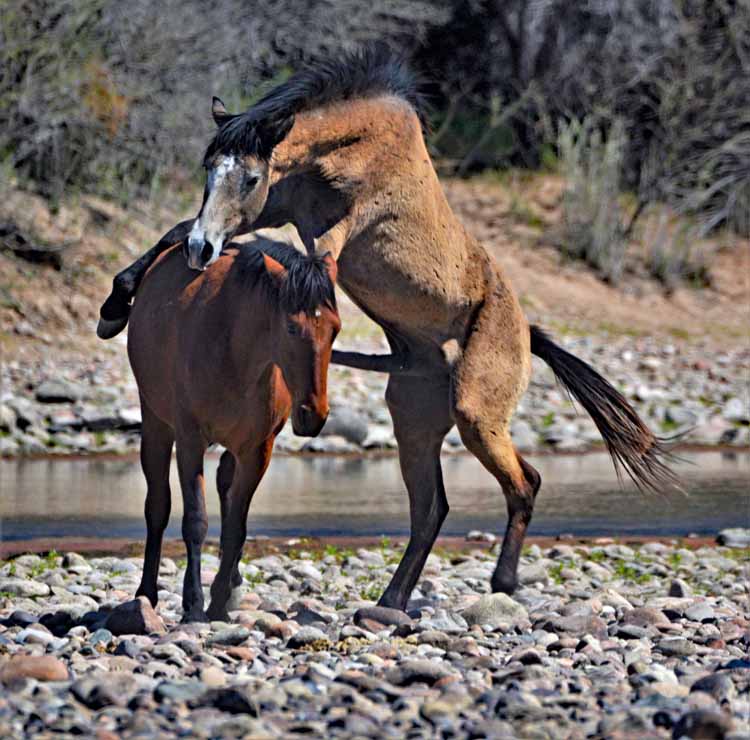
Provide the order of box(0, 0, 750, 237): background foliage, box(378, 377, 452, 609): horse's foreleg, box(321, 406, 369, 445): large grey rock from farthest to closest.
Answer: box(0, 0, 750, 237): background foliage
box(321, 406, 369, 445): large grey rock
box(378, 377, 452, 609): horse's foreleg

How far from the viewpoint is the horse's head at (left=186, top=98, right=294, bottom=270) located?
625cm

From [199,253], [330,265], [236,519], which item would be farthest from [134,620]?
[330,265]

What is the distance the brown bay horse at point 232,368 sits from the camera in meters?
5.99

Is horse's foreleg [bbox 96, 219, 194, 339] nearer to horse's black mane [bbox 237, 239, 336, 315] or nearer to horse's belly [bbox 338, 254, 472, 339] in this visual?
horse's belly [bbox 338, 254, 472, 339]

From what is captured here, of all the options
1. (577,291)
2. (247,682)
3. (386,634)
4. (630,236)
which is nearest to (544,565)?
(386,634)

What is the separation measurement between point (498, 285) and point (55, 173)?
11.0 metres

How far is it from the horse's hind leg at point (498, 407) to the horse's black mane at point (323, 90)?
3.69 feet

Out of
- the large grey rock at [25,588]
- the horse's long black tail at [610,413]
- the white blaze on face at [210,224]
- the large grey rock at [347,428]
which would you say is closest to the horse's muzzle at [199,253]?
the white blaze on face at [210,224]

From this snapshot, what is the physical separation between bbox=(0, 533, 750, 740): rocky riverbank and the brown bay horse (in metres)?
0.41

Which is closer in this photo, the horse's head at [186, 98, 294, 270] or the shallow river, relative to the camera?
the horse's head at [186, 98, 294, 270]

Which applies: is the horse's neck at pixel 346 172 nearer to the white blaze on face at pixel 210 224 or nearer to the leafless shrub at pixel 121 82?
the white blaze on face at pixel 210 224

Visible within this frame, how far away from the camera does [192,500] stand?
21.2 ft

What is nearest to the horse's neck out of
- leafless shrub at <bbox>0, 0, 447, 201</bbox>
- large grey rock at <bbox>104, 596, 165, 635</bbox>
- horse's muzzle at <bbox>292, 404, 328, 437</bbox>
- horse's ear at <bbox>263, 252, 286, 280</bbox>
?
horse's ear at <bbox>263, 252, 286, 280</bbox>

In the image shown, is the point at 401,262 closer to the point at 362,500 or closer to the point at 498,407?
the point at 498,407
